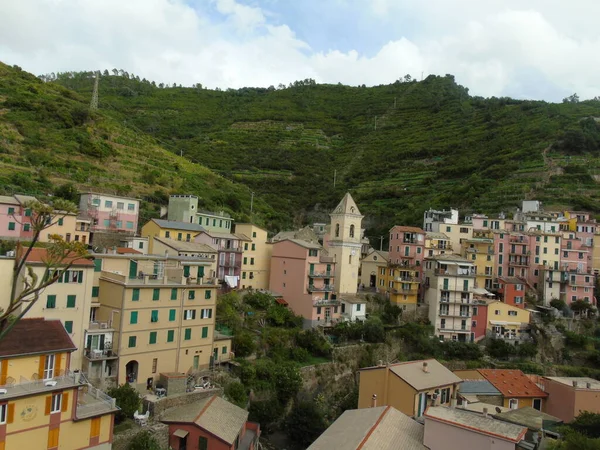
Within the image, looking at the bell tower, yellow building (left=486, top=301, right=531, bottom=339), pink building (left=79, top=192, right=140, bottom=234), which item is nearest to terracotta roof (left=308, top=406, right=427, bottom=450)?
the bell tower

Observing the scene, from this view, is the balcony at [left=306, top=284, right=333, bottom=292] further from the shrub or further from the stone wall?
the shrub

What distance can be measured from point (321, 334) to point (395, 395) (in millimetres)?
14867

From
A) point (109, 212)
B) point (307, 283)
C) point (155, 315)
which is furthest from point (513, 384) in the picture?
point (109, 212)

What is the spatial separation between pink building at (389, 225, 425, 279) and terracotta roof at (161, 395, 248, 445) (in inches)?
1093

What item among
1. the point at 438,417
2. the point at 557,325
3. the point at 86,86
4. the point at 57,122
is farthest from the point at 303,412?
the point at 86,86

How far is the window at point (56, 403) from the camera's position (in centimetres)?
2088

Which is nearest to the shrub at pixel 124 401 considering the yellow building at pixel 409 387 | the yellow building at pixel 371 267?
the yellow building at pixel 409 387

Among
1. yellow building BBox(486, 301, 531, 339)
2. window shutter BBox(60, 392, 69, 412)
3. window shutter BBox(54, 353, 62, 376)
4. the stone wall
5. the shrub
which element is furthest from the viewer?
yellow building BBox(486, 301, 531, 339)

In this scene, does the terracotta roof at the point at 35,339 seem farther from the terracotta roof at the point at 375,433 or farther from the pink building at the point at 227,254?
the pink building at the point at 227,254

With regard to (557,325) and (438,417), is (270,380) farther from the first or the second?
(557,325)

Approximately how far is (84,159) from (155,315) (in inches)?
1490

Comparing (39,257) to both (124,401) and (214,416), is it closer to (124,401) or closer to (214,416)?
(124,401)

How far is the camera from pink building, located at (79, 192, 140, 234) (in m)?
44.1

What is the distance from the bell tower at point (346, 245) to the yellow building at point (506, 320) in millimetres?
13384
